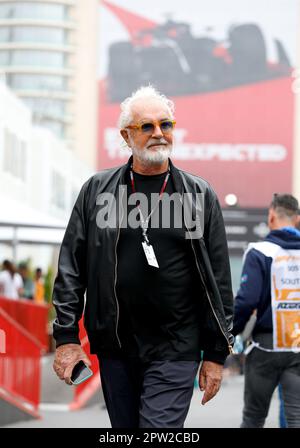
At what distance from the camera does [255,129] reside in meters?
82.4

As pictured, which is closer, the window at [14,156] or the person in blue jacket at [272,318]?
the person in blue jacket at [272,318]

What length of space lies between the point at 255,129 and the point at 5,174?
49.8m

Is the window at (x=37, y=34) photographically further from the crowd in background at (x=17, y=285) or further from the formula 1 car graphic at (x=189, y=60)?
the crowd in background at (x=17, y=285)

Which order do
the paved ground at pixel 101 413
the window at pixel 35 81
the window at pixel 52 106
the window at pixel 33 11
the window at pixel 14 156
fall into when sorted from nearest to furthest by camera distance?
1. the paved ground at pixel 101 413
2. the window at pixel 14 156
3. the window at pixel 52 106
4. the window at pixel 33 11
5. the window at pixel 35 81

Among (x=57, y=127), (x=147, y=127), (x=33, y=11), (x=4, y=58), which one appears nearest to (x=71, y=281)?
(x=147, y=127)

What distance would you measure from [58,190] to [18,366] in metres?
38.6

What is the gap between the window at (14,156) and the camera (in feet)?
113

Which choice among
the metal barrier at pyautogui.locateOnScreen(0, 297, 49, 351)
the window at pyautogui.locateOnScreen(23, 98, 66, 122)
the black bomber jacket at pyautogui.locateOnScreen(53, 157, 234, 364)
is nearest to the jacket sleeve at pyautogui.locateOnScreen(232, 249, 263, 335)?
the black bomber jacket at pyautogui.locateOnScreen(53, 157, 234, 364)

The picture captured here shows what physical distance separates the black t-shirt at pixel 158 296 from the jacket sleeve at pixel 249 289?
77.4 inches

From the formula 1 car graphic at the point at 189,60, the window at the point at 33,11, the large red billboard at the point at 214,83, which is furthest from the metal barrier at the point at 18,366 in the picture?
the window at the point at 33,11

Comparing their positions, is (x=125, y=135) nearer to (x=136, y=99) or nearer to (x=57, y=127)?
(x=136, y=99)

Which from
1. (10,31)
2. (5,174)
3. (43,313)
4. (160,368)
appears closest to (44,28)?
(10,31)

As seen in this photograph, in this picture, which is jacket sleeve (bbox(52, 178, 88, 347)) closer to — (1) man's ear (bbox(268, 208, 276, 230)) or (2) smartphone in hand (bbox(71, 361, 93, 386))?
(2) smartphone in hand (bbox(71, 361, 93, 386))

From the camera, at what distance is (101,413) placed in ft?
35.8
